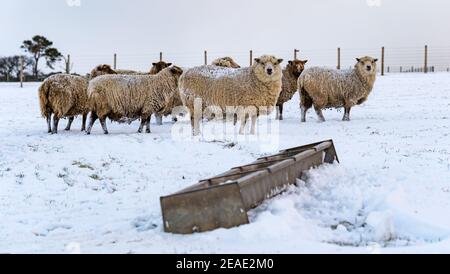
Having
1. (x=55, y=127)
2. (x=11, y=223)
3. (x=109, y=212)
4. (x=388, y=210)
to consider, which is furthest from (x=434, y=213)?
(x=55, y=127)

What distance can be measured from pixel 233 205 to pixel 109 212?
1965mm

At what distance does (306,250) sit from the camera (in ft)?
14.3

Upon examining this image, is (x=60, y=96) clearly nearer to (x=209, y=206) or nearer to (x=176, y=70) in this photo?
(x=176, y=70)

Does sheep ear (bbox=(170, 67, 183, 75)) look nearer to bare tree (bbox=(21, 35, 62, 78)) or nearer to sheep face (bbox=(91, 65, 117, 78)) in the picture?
sheep face (bbox=(91, 65, 117, 78))

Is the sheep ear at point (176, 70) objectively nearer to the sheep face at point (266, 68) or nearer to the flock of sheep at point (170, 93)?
the flock of sheep at point (170, 93)

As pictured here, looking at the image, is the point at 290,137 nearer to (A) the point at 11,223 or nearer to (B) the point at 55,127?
(B) the point at 55,127

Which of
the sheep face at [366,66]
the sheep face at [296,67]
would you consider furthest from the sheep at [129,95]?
the sheep face at [366,66]

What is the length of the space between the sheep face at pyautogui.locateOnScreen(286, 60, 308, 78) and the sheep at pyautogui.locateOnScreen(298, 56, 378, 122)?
139 centimetres

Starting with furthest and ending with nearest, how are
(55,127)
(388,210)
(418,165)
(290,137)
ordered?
(55,127)
(290,137)
(418,165)
(388,210)

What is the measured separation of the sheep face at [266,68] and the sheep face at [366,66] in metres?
3.67

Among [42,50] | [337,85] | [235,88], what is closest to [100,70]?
[235,88]

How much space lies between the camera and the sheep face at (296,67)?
634 inches

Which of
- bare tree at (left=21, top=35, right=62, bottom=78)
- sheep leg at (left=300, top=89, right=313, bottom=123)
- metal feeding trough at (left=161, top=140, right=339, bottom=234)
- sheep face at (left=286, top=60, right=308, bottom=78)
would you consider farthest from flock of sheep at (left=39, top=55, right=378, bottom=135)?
bare tree at (left=21, top=35, right=62, bottom=78)

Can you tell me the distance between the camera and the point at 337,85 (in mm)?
14422
